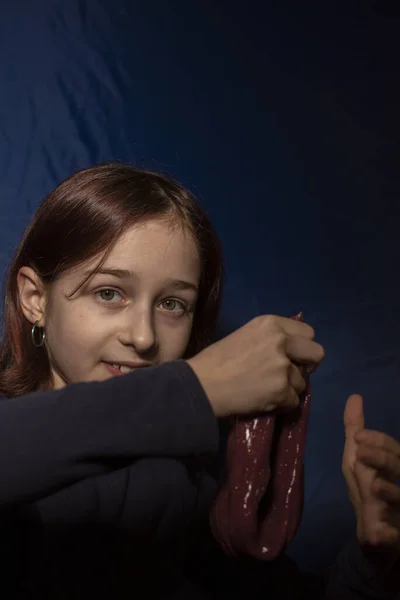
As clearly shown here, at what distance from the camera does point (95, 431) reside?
0.68 m

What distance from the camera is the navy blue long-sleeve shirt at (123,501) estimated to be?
2.21 feet

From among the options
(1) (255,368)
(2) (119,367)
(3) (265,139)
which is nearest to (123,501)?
(2) (119,367)

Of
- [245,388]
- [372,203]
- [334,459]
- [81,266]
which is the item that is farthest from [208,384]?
[372,203]

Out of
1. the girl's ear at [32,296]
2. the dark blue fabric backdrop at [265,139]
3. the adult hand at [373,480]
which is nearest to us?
the adult hand at [373,480]

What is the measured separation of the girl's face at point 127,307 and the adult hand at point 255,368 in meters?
0.16

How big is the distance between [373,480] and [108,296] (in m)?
0.37

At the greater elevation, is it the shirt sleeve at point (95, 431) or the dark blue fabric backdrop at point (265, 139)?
the dark blue fabric backdrop at point (265, 139)

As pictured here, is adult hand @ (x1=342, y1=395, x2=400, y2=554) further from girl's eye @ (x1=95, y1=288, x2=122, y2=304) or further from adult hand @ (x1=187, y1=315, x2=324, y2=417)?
girl's eye @ (x1=95, y1=288, x2=122, y2=304)

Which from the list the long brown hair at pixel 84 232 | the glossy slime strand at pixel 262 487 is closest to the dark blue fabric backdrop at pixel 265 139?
the long brown hair at pixel 84 232

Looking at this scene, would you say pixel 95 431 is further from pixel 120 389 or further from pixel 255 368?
pixel 255 368

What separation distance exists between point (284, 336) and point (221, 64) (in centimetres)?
77

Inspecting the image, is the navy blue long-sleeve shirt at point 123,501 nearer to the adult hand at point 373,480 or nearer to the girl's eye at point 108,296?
the adult hand at point 373,480

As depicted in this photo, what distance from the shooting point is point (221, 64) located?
1392mm

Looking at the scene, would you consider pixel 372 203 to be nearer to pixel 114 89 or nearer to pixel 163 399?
pixel 114 89
